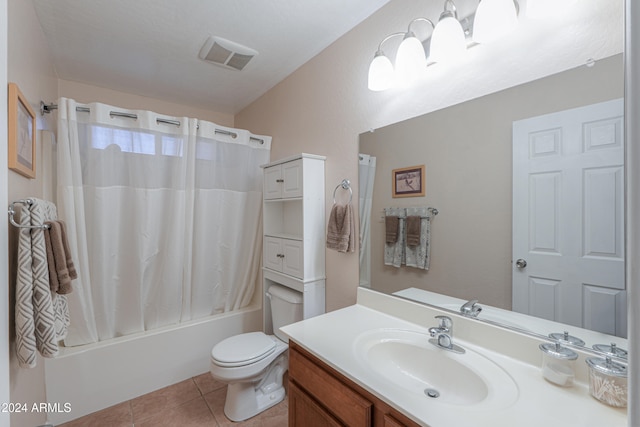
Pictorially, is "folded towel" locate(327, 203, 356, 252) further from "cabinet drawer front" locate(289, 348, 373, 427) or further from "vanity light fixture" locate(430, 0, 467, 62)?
"vanity light fixture" locate(430, 0, 467, 62)

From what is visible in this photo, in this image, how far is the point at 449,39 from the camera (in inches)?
43.9

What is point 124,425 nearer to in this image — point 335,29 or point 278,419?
point 278,419

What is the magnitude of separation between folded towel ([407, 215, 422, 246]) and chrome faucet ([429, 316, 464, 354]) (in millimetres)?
354

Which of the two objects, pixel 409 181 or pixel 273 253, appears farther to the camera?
pixel 273 253

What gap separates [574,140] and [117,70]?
2787mm

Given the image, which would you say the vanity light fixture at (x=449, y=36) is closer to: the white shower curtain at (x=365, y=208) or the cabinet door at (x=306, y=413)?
the white shower curtain at (x=365, y=208)

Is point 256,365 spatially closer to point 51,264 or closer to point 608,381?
point 51,264

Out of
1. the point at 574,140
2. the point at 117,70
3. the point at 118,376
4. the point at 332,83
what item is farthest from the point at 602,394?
the point at 117,70

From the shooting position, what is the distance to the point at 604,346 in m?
0.84

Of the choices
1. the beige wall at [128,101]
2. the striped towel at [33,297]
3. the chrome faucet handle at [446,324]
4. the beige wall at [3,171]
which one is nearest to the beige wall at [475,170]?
the chrome faucet handle at [446,324]

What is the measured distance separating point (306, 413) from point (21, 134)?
161 centimetres

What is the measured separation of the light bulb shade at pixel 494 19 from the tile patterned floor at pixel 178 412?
217 centimetres

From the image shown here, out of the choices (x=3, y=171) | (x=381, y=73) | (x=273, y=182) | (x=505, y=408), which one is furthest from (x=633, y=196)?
(x=273, y=182)

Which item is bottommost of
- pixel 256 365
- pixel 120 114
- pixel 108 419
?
pixel 108 419
